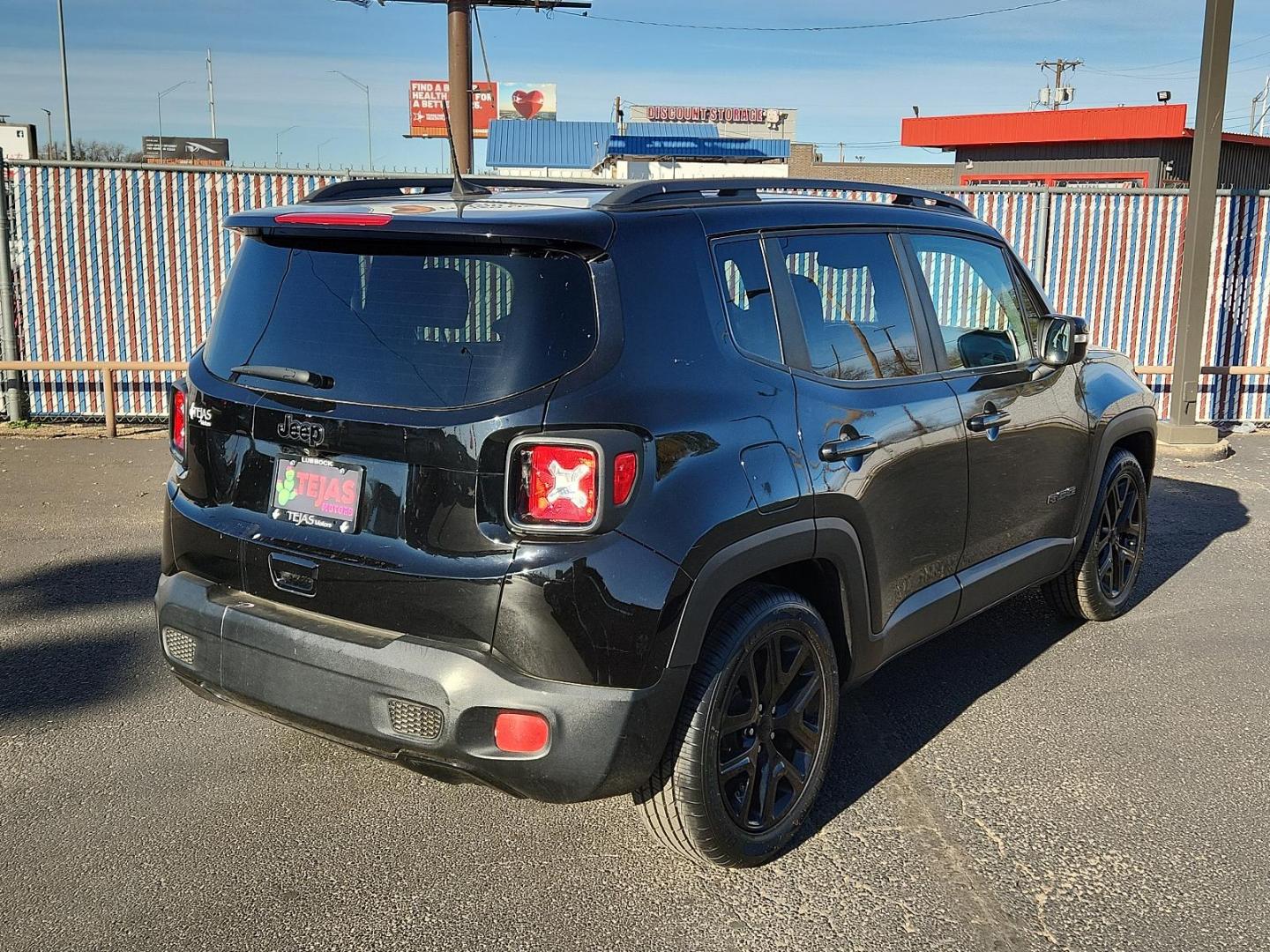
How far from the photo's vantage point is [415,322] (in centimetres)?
303

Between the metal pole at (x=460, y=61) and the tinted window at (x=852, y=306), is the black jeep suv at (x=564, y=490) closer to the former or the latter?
the tinted window at (x=852, y=306)

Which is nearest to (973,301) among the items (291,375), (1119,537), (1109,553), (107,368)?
(1109,553)

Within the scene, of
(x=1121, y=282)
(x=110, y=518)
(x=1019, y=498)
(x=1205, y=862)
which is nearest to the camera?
(x=1205, y=862)

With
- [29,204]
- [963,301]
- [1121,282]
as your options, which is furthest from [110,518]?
[1121,282]

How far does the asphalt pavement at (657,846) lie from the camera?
3088mm

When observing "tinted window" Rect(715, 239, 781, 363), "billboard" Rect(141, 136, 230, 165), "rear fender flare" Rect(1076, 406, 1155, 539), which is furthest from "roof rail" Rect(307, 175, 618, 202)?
"billboard" Rect(141, 136, 230, 165)

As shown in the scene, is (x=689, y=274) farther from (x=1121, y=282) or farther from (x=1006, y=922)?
(x=1121, y=282)

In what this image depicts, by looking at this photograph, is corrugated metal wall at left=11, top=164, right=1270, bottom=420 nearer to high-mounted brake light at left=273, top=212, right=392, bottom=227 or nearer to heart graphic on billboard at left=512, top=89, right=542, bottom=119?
high-mounted brake light at left=273, top=212, right=392, bottom=227

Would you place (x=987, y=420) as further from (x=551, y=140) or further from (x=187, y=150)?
(x=187, y=150)

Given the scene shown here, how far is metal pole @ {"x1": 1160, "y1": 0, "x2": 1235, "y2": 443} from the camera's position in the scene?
10.1 m

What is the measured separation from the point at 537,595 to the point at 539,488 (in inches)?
10.0

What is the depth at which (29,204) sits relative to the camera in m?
10.5

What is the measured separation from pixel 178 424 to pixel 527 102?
76856 mm

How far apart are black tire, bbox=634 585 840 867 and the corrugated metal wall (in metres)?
8.68
